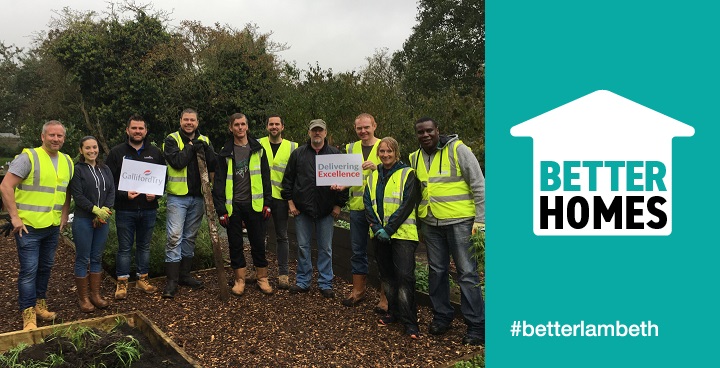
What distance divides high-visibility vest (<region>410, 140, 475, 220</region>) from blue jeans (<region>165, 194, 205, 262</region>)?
275cm

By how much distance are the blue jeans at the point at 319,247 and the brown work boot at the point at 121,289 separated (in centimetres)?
183

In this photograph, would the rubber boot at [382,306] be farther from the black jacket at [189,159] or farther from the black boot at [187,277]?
the black jacket at [189,159]

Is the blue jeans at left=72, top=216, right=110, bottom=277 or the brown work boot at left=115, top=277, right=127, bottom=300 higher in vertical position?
the blue jeans at left=72, top=216, right=110, bottom=277

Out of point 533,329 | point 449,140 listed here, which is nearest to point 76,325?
point 449,140

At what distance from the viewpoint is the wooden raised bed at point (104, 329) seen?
4.34 m

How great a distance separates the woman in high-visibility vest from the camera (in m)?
4.74

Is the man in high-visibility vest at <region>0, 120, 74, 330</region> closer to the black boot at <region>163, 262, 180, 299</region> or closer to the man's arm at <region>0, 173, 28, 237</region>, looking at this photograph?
the man's arm at <region>0, 173, 28, 237</region>

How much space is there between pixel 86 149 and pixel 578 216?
4.76m

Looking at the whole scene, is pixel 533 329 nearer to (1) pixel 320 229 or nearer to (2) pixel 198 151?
(1) pixel 320 229

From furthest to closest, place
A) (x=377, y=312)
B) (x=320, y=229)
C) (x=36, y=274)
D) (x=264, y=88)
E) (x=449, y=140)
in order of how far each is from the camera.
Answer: (x=264, y=88) < (x=320, y=229) < (x=377, y=312) < (x=36, y=274) < (x=449, y=140)

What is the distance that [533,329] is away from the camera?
1803mm

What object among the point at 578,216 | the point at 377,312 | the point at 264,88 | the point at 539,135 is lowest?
the point at 377,312

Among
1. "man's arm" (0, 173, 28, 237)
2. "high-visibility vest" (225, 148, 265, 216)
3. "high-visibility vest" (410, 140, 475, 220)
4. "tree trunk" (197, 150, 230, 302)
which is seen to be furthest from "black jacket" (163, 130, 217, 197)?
"high-visibility vest" (410, 140, 475, 220)

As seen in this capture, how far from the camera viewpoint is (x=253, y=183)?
5.77m
